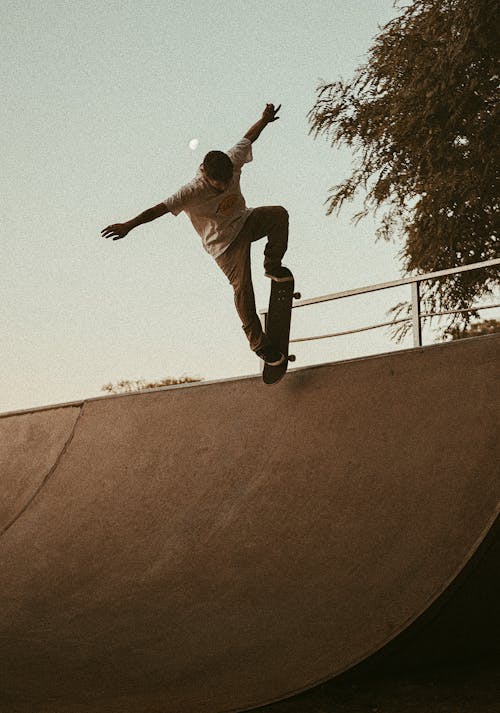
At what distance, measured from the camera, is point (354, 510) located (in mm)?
4355

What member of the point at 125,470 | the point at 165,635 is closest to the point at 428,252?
the point at 125,470

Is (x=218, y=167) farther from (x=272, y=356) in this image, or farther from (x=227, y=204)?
(x=272, y=356)

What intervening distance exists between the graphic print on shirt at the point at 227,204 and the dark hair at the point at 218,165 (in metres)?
0.21

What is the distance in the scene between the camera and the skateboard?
18.2 feet

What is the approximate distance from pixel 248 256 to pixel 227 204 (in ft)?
1.31

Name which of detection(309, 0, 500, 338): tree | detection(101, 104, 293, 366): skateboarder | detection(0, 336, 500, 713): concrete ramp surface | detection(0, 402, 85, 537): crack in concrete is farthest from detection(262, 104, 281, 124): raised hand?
detection(309, 0, 500, 338): tree

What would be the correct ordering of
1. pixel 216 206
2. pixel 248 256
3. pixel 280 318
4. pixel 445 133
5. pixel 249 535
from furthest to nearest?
pixel 445 133
pixel 280 318
pixel 248 256
pixel 216 206
pixel 249 535

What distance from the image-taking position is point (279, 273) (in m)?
5.46

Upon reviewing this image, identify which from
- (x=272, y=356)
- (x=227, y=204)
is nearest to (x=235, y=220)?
(x=227, y=204)

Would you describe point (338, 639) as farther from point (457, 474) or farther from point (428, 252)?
point (428, 252)

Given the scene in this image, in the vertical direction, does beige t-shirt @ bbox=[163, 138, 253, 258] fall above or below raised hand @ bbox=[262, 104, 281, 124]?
below

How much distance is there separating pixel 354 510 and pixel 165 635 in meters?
1.22

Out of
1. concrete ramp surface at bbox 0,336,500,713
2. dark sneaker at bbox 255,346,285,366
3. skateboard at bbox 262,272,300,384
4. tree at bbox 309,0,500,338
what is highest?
tree at bbox 309,0,500,338

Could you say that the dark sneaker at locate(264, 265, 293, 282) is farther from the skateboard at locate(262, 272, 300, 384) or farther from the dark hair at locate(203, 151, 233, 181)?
the dark hair at locate(203, 151, 233, 181)
